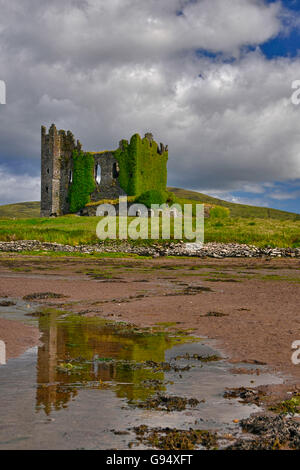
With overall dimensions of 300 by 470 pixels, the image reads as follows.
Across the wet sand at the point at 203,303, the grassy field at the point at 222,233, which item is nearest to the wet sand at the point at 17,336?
the wet sand at the point at 203,303

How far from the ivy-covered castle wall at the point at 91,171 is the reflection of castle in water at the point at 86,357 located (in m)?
60.7

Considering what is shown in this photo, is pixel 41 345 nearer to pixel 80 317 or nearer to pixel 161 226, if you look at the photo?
pixel 80 317

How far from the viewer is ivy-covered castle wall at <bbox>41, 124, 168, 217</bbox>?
70500 millimetres

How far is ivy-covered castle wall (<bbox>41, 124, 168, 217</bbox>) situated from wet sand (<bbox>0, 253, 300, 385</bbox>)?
48.9 metres

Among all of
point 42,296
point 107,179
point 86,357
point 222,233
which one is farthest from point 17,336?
point 107,179

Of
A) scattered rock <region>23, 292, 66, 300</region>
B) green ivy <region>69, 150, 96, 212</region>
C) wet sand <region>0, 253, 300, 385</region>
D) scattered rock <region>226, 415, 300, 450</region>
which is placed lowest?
wet sand <region>0, 253, 300, 385</region>

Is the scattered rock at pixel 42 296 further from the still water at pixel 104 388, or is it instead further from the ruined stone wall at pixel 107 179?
the ruined stone wall at pixel 107 179

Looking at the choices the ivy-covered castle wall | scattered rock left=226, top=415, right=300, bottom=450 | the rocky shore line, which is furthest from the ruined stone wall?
scattered rock left=226, top=415, right=300, bottom=450

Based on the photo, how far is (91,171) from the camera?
74062 mm

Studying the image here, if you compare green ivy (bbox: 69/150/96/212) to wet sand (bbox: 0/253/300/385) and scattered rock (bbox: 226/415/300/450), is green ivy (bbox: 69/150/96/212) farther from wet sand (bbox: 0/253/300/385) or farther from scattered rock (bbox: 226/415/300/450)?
scattered rock (bbox: 226/415/300/450)

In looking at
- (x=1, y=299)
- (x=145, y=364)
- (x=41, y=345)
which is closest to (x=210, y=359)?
(x=145, y=364)

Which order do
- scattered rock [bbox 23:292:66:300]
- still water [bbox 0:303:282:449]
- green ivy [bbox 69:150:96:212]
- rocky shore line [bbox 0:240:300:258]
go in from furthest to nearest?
green ivy [bbox 69:150:96:212]
rocky shore line [bbox 0:240:300:258]
scattered rock [bbox 23:292:66:300]
still water [bbox 0:303:282:449]

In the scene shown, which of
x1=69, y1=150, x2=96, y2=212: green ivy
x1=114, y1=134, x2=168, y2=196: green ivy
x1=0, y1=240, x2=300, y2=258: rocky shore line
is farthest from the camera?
x1=69, y1=150, x2=96, y2=212: green ivy
